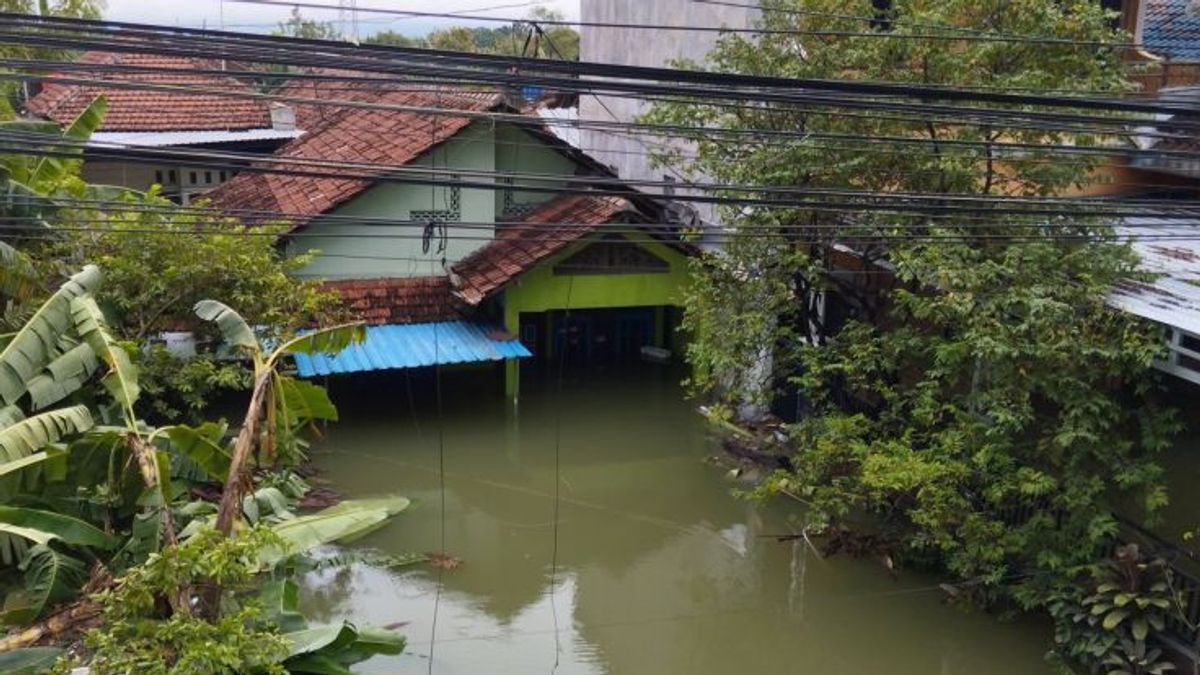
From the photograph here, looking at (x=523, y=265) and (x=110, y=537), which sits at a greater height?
(x=523, y=265)

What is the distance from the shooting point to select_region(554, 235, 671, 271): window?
43.5 feet

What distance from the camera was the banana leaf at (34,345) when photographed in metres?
6.83

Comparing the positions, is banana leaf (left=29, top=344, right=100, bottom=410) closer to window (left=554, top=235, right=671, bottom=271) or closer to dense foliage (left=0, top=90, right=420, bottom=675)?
dense foliage (left=0, top=90, right=420, bottom=675)

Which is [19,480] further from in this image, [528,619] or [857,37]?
[857,37]

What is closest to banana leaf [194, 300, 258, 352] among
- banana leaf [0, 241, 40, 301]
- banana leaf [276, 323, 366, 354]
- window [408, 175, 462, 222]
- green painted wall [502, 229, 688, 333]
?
banana leaf [276, 323, 366, 354]

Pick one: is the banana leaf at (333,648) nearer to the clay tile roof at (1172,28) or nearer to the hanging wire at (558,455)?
the hanging wire at (558,455)

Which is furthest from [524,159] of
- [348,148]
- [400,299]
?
[400,299]

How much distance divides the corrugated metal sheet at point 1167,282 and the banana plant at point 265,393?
19.5 ft

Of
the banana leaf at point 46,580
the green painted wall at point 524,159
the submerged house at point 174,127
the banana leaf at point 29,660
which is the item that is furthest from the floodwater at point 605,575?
the submerged house at point 174,127

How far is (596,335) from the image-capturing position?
605 inches

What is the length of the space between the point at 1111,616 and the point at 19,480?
7.46 metres

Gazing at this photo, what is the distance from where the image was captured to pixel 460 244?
13.5 metres

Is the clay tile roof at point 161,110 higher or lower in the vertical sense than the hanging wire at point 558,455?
higher

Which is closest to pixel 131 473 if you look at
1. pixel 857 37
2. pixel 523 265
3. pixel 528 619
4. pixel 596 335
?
pixel 528 619
